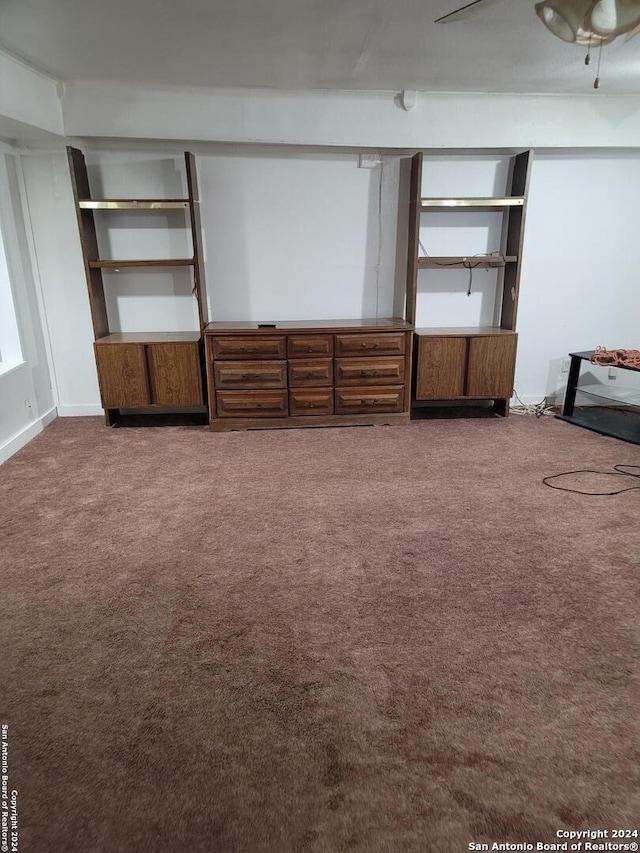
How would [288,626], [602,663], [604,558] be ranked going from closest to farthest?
[602,663] < [288,626] < [604,558]

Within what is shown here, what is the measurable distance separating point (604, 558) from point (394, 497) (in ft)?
3.52

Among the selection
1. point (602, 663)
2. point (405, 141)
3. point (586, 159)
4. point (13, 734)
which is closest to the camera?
point (13, 734)

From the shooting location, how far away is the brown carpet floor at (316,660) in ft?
4.29

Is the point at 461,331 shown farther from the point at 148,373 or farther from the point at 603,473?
the point at 148,373

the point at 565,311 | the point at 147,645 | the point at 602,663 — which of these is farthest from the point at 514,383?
the point at 147,645

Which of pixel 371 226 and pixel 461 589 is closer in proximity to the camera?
pixel 461 589

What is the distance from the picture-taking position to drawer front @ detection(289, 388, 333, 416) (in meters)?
4.05

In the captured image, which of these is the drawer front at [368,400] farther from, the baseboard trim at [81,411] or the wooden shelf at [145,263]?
the baseboard trim at [81,411]

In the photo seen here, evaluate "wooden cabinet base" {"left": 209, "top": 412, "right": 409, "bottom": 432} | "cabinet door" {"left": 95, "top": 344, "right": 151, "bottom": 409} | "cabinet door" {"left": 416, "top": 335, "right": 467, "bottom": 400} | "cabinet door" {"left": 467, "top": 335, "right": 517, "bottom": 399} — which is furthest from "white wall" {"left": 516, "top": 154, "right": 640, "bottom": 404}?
"cabinet door" {"left": 95, "top": 344, "right": 151, "bottom": 409}

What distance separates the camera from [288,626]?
196cm

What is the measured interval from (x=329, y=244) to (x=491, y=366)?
164cm

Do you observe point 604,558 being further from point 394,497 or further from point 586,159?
point 586,159

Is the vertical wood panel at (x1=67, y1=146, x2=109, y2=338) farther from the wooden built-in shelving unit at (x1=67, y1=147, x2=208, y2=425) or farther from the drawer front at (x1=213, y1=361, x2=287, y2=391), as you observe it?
the drawer front at (x1=213, y1=361, x2=287, y2=391)

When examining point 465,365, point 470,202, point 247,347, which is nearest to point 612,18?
point 470,202
